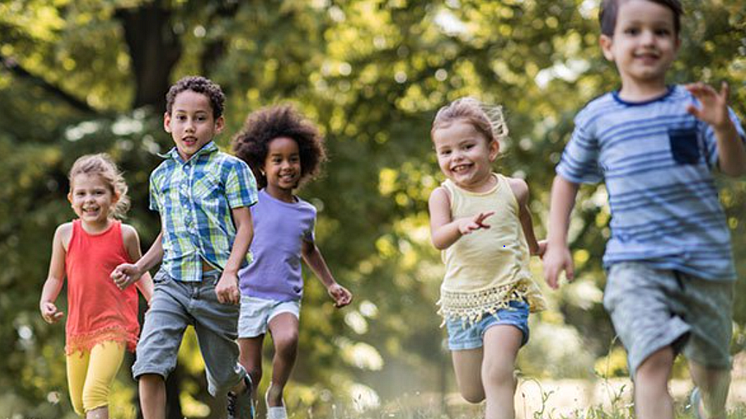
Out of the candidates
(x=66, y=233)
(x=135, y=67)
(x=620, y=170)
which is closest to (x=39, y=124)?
(x=135, y=67)

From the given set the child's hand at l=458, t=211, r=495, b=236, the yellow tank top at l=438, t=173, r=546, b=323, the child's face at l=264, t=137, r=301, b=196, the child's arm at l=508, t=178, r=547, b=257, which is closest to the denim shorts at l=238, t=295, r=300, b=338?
the child's face at l=264, t=137, r=301, b=196

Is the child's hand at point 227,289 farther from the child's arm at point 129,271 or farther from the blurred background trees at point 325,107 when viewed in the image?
the blurred background trees at point 325,107

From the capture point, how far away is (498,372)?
4930 millimetres

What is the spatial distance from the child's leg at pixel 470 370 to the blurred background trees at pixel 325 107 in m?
5.98

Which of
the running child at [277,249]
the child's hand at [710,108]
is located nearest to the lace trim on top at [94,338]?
the running child at [277,249]

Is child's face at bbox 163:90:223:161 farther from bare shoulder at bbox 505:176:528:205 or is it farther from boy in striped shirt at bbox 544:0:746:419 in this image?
boy in striped shirt at bbox 544:0:746:419

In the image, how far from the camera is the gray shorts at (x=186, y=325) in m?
5.55

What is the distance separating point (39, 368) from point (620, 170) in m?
12.3

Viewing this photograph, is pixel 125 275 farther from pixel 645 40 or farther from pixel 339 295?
pixel 645 40

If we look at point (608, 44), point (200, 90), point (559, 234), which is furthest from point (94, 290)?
point (608, 44)

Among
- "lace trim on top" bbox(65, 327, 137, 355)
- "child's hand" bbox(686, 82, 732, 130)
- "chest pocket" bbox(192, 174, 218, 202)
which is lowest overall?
"lace trim on top" bbox(65, 327, 137, 355)

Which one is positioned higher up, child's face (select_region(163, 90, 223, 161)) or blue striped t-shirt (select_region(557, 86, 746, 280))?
child's face (select_region(163, 90, 223, 161))

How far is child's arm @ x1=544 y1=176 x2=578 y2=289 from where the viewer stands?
3.99 m

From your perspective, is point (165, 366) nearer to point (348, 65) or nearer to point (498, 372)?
point (498, 372)
